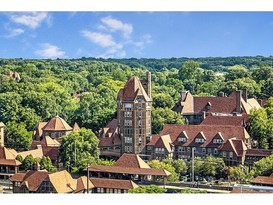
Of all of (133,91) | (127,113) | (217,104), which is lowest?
(127,113)

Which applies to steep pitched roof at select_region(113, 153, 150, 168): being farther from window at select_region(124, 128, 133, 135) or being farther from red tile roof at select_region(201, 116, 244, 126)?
red tile roof at select_region(201, 116, 244, 126)

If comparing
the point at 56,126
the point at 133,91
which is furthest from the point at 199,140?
the point at 56,126

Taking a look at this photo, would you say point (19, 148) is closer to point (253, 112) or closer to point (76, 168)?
point (76, 168)

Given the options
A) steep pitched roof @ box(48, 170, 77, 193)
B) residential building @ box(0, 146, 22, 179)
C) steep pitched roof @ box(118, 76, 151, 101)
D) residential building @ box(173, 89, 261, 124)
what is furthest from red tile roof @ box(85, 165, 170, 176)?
residential building @ box(173, 89, 261, 124)

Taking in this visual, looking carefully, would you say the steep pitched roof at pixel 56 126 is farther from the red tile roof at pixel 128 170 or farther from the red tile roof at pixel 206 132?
the red tile roof at pixel 128 170

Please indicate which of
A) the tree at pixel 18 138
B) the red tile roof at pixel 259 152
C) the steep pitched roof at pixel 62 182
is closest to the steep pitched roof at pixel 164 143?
the red tile roof at pixel 259 152

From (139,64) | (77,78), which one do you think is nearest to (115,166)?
(77,78)

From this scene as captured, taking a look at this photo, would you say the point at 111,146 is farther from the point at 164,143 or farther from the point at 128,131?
the point at 164,143
